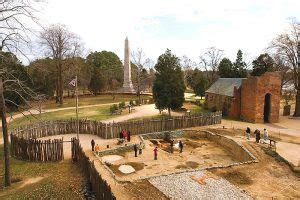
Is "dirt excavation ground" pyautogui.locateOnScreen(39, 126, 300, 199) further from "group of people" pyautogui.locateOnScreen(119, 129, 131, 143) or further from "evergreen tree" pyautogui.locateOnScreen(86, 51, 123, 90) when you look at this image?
"evergreen tree" pyautogui.locateOnScreen(86, 51, 123, 90)

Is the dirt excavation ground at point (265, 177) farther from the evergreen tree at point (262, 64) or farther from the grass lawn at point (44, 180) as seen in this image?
the evergreen tree at point (262, 64)

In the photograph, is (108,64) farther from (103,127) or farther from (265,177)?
(265,177)

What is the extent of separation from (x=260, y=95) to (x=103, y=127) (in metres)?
A: 19.7

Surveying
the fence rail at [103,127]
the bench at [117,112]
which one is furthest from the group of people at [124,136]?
the bench at [117,112]

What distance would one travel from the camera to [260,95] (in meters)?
34.9

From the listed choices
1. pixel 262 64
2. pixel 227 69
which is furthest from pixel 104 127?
pixel 227 69

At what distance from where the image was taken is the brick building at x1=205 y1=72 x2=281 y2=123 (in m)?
34.9

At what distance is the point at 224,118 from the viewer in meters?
37.8

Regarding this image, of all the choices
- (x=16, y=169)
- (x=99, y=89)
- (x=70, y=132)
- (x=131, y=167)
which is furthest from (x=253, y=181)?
(x=99, y=89)

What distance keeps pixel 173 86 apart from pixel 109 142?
13.0 meters

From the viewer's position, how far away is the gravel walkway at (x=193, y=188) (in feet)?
50.1

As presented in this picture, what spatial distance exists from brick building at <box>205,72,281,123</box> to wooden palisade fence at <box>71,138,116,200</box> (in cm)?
2315

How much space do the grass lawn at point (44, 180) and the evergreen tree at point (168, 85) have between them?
17.6 metres

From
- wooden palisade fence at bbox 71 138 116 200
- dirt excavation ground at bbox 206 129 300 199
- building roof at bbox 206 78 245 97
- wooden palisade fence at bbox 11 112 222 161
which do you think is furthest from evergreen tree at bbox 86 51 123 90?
dirt excavation ground at bbox 206 129 300 199
